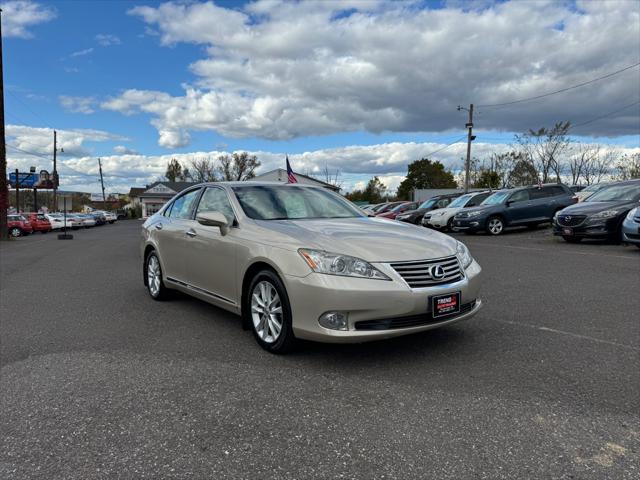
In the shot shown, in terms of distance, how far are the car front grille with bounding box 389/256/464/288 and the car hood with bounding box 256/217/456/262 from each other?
0.05 metres

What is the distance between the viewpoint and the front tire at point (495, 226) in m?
16.8

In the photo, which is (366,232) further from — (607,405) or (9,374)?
(9,374)

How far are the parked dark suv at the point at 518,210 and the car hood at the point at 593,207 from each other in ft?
13.8

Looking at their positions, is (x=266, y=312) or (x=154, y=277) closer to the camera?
(x=266, y=312)

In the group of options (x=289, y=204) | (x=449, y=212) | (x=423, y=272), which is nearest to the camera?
(x=423, y=272)

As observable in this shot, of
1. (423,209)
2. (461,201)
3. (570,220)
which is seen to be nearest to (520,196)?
(461,201)

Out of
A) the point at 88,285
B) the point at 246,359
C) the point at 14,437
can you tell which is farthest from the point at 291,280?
the point at 88,285

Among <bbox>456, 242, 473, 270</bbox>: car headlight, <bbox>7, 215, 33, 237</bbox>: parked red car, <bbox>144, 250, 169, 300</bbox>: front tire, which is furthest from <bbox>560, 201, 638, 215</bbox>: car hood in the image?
<bbox>7, 215, 33, 237</bbox>: parked red car

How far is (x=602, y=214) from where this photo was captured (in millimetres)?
11742

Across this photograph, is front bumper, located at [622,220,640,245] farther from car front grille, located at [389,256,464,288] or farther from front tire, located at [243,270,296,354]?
front tire, located at [243,270,296,354]

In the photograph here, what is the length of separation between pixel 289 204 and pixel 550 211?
14.5m

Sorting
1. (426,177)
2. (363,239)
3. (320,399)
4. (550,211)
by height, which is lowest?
(320,399)

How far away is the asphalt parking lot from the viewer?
2.46 m

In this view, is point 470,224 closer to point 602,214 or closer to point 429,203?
point 602,214
